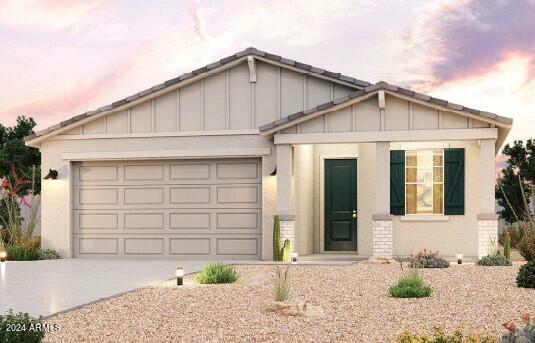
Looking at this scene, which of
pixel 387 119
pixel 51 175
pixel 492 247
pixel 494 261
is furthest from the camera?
pixel 51 175

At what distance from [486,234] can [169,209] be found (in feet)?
25.2

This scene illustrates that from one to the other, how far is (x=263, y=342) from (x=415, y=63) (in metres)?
12.1

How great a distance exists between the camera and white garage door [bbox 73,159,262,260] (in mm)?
16750

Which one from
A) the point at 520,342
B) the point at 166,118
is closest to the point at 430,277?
the point at 520,342

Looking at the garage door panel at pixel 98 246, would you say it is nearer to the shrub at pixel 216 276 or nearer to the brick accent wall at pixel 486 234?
the shrub at pixel 216 276

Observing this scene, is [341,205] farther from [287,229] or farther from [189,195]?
[189,195]

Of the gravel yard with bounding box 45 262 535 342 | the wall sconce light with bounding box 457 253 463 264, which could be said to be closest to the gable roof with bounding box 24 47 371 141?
the wall sconce light with bounding box 457 253 463 264

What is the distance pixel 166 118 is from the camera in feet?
56.4

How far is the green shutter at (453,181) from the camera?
50.6 feet

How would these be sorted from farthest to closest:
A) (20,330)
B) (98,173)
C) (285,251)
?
(98,173)
(285,251)
(20,330)

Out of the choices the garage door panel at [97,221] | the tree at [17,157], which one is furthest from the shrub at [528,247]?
the tree at [17,157]

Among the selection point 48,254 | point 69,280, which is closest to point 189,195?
point 48,254

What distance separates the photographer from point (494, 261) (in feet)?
46.1

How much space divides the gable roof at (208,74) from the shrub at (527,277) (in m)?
7.19
